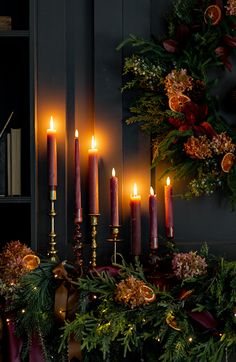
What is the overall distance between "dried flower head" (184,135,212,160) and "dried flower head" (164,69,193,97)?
153 mm

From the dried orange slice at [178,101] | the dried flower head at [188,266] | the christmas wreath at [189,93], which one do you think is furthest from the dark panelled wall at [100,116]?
the dried flower head at [188,266]

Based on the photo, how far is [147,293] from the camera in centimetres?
201

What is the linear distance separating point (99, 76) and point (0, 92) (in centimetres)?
36

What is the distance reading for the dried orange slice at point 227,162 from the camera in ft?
7.47

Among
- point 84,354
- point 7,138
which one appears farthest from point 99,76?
point 84,354

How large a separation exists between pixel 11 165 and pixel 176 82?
1.88 feet

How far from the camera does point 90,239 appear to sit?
2.38 metres

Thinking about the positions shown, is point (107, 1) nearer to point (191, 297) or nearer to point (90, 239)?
point (90, 239)

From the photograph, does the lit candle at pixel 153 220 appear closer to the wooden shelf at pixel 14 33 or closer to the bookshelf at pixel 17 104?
the bookshelf at pixel 17 104

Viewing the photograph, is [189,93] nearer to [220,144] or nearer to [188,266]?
[220,144]

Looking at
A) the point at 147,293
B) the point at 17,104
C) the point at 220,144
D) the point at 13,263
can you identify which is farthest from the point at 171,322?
the point at 17,104

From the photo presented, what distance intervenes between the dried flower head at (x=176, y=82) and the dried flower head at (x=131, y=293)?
63 centimetres

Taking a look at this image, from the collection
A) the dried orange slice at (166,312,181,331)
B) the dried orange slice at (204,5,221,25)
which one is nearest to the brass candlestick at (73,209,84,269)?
the dried orange slice at (166,312,181,331)

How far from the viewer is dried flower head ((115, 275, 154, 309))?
6.56ft
